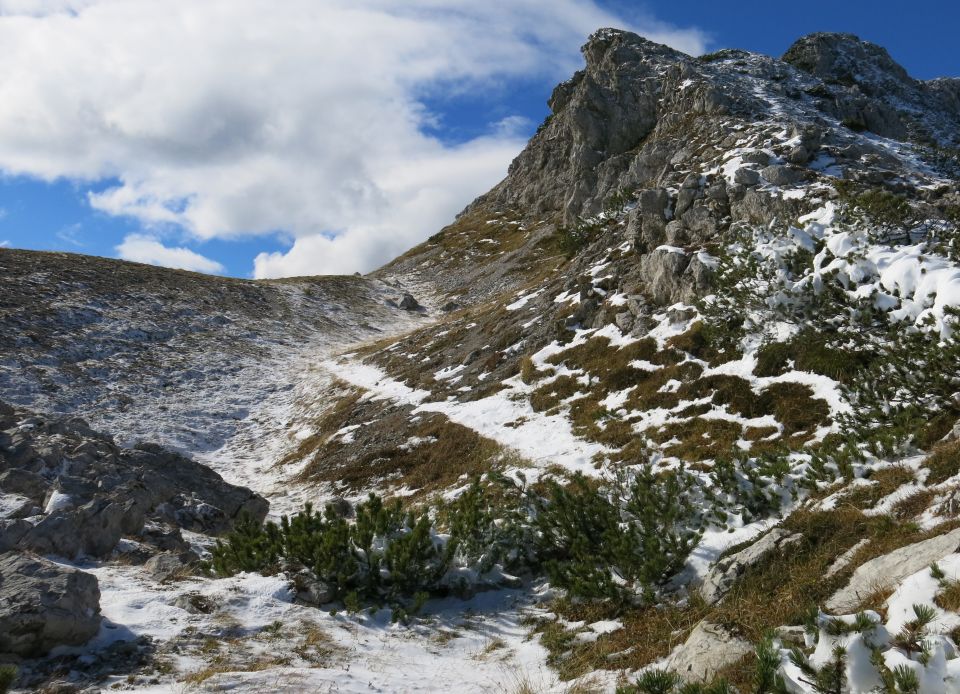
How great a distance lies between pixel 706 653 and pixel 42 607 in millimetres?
7852

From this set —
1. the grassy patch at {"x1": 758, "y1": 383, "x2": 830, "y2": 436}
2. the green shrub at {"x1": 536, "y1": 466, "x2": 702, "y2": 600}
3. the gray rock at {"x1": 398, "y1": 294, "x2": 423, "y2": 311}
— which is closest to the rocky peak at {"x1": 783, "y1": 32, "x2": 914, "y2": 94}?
the gray rock at {"x1": 398, "y1": 294, "x2": 423, "y2": 311}

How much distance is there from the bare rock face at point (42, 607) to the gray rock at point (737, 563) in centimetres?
828

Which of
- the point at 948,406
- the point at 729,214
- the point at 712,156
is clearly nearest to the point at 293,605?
the point at 948,406

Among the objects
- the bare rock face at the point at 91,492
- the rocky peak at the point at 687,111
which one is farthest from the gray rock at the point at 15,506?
the rocky peak at the point at 687,111

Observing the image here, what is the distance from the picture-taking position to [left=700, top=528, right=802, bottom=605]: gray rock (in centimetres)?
819

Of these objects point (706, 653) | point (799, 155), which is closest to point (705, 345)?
point (799, 155)

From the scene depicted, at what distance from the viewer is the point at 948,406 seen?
1117 cm

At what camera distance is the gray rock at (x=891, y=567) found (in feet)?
A: 20.0

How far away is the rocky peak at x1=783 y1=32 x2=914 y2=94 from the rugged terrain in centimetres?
5046

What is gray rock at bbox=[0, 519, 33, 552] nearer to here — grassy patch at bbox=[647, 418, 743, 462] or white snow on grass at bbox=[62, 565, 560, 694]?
white snow on grass at bbox=[62, 565, 560, 694]

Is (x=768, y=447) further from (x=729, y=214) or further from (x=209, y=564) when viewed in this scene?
(x=729, y=214)

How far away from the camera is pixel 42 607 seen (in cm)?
714

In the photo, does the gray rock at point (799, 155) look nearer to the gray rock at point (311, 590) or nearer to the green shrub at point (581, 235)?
the green shrub at point (581, 235)

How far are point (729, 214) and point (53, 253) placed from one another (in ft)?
192
